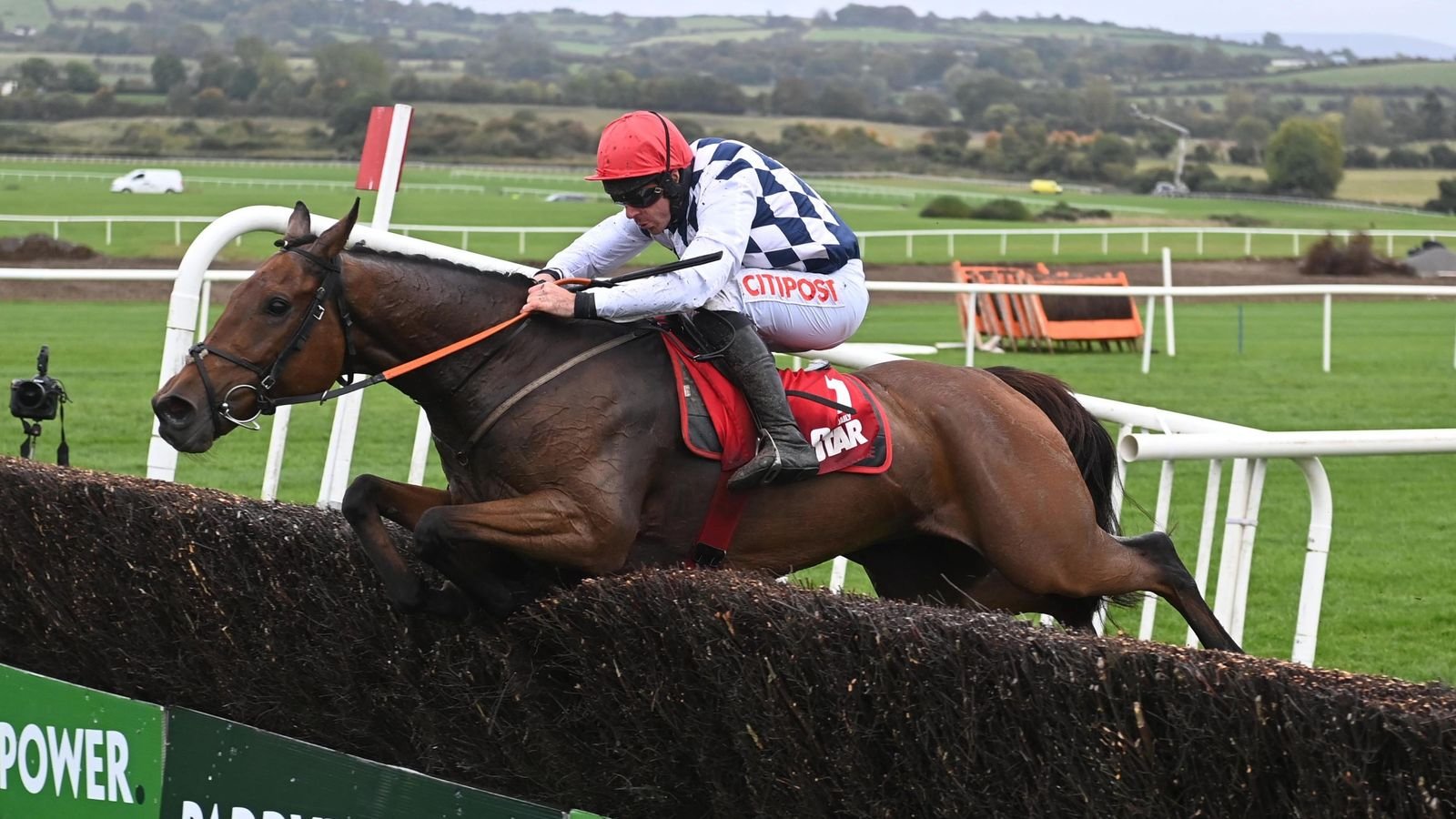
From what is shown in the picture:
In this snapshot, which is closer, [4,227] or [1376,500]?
[1376,500]

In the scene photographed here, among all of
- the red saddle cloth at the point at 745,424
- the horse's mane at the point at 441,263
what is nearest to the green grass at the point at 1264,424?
the red saddle cloth at the point at 745,424

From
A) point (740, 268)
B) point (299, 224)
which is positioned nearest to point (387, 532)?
point (299, 224)

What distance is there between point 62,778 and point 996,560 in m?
2.05

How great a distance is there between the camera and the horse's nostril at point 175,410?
332cm

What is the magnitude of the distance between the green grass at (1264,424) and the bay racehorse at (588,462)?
1433 mm

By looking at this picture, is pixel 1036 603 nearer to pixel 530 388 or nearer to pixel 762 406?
pixel 762 406

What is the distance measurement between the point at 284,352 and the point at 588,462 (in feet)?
2.07

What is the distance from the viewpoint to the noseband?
11.1 feet

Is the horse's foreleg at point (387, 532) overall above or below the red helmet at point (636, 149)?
below

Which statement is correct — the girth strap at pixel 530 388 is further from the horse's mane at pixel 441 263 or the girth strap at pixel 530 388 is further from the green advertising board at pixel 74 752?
A: the green advertising board at pixel 74 752

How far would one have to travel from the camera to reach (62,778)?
3.70 metres

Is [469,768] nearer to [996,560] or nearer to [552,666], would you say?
[552,666]

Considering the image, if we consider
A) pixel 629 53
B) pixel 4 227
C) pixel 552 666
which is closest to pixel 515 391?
pixel 552 666

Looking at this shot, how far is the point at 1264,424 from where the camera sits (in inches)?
438
